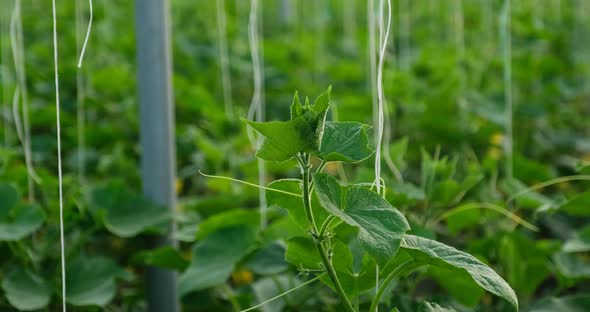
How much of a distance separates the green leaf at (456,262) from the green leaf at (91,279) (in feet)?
1.95

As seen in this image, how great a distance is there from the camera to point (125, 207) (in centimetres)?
148

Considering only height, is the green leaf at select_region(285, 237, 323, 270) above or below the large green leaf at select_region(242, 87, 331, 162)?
below

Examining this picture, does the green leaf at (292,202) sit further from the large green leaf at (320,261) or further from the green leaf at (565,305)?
the green leaf at (565,305)

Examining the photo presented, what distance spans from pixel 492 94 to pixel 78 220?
132 centimetres

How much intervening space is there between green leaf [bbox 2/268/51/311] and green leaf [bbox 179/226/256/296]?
0.22 m

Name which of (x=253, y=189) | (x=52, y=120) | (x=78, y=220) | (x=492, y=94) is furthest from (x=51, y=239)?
(x=492, y=94)

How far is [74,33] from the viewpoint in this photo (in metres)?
2.67

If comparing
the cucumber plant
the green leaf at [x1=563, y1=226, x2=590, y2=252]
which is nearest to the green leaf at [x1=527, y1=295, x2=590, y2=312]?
the green leaf at [x1=563, y1=226, x2=590, y2=252]

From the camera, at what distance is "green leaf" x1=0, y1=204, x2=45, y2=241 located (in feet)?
4.08

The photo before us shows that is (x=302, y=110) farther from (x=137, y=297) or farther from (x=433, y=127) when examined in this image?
(x=433, y=127)

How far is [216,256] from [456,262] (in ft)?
1.81

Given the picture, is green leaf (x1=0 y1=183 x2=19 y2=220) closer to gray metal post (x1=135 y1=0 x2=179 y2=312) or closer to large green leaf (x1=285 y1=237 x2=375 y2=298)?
gray metal post (x1=135 y1=0 x2=179 y2=312)

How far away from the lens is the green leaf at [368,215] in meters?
0.80

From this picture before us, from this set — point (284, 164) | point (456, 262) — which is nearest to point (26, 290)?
point (284, 164)
